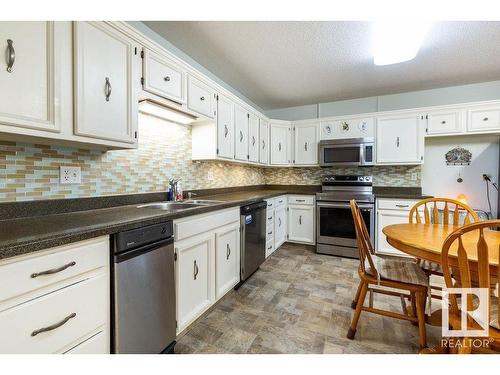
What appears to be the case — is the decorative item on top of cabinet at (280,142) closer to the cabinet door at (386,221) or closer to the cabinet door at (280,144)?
the cabinet door at (280,144)

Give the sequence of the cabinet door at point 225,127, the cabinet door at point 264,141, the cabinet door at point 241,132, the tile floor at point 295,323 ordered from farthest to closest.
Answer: the cabinet door at point 264,141 → the cabinet door at point 241,132 → the cabinet door at point 225,127 → the tile floor at point 295,323

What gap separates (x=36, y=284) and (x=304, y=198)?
129 inches

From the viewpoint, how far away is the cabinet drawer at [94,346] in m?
0.96

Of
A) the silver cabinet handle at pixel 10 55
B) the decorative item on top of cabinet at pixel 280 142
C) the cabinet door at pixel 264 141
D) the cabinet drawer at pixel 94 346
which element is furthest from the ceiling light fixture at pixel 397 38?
the cabinet drawer at pixel 94 346

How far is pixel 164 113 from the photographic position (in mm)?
2041

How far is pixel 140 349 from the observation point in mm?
1207

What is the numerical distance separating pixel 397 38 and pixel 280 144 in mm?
2215

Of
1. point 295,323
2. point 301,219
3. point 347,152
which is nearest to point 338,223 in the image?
point 301,219

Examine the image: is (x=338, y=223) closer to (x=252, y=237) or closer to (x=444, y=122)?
(x=252, y=237)

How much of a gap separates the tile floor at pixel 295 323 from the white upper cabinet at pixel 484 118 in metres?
2.55

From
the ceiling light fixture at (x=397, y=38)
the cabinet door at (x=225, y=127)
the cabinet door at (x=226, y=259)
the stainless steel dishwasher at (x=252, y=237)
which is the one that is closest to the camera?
the ceiling light fixture at (x=397, y=38)
